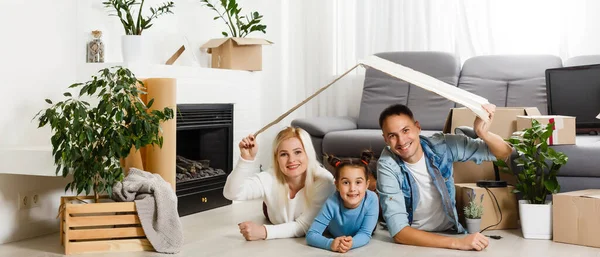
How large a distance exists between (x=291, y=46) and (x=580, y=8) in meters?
2.29

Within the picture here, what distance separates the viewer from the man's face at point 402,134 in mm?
3416

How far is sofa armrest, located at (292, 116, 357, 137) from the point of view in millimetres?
4867

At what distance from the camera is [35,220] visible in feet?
11.9

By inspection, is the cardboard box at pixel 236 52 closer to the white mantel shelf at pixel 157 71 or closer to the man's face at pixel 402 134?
the white mantel shelf at pixel 157 71

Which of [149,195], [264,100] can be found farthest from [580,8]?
[149,195]

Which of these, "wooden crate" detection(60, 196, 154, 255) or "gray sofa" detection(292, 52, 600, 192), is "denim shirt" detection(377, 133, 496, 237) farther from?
"wooden crate" detection(60, 196, 154, 255)

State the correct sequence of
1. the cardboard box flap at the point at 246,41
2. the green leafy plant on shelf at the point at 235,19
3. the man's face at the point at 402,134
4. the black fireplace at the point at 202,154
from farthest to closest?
the green leafy plant on shelf at the point at 235,19, the cardboard box flap at the point at 246,41, the black fireplace at the point at 202,154, the man's face at the point at 402,134

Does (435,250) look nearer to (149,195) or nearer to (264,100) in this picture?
(149,195)

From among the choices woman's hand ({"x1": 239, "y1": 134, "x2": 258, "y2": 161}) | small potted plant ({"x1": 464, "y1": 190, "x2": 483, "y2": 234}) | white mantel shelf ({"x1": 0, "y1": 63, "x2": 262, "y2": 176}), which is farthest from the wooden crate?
small potted plant ({"x1": 464, "y1": 190, "x2": 483, "y2": 234})

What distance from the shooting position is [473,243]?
316cm

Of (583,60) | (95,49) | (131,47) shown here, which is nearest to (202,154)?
(131,47)

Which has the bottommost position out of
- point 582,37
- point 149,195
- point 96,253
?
point 96,253

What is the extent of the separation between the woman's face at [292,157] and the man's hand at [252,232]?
31cm

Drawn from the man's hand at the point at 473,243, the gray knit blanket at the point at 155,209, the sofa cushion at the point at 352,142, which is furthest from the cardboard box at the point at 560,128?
the gray knit blanket at the point at 155,209
